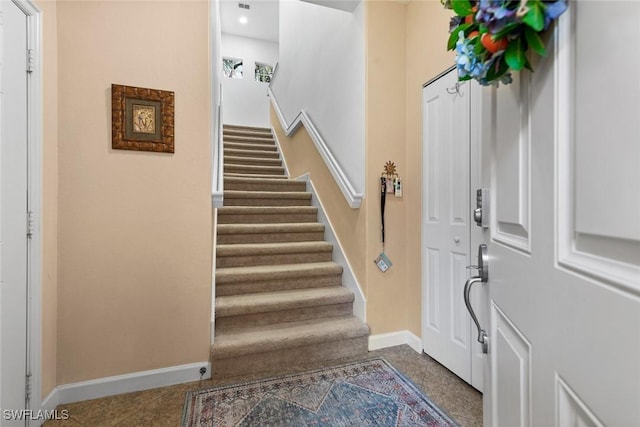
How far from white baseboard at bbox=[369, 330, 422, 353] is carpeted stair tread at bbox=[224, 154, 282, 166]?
3298 mm

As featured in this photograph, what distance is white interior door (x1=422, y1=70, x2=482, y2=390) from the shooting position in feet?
6.07

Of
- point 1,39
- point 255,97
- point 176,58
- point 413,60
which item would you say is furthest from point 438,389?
point 255,97

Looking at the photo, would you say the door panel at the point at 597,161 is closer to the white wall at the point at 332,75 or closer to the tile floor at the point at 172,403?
the tile floor at the point at 172,403

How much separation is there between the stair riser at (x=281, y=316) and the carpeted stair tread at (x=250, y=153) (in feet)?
10.3

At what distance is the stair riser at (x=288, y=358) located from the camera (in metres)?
1.97

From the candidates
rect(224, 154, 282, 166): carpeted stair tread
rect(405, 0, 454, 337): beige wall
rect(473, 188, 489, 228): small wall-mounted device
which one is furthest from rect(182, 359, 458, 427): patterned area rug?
rect(224, 154, 282, 166): carpeted stair tread

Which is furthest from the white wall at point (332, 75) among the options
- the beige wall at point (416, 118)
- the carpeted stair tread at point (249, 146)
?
the carpeted stair tread at point (249, 146)

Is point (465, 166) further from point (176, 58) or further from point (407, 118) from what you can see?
point (176, 58)

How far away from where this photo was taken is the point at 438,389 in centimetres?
182

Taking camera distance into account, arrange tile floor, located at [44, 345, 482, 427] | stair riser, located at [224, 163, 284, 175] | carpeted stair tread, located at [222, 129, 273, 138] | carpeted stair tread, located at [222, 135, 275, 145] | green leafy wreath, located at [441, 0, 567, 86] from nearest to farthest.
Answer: green leafy wreath, located at [441, 0, 567, 86], tile floor, located at [44, 345, 482, 427], stair riser, located at [224, 163, 284, 175], carpeted stair tread, located at [222, 135, 275, 145], carpeted stair tread, located at [222, 129, 273, 138]

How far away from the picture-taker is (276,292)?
2.49 meters

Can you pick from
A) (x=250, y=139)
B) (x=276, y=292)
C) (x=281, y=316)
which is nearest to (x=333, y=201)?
(x=276, y=292)

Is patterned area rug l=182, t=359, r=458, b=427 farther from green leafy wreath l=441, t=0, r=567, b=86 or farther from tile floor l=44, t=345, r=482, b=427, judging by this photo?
green leafy wreath l=441, t=0, r=567, b=86

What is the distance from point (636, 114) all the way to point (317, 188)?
10.2 feet
